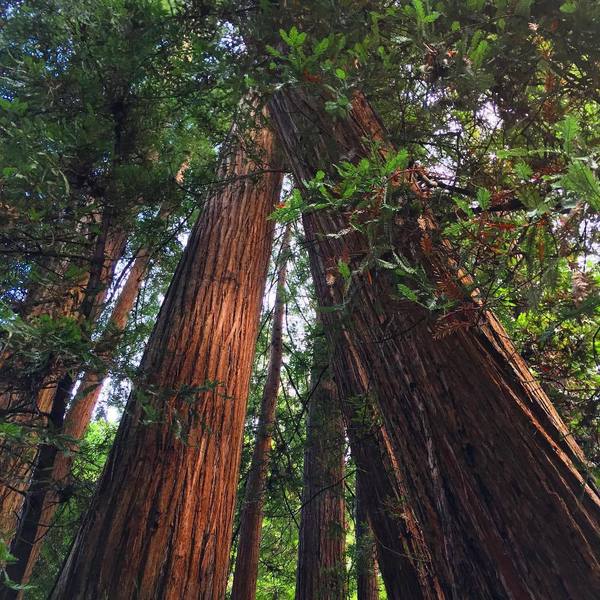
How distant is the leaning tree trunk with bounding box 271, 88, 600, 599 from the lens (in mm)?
1115

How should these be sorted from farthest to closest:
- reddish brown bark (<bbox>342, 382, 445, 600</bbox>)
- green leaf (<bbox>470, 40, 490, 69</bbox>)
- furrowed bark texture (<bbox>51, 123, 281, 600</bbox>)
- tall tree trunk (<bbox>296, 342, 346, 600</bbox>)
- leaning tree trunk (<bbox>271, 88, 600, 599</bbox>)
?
tall tree trunk (<bbox>296, 342, 346, 600</bbox>) < reddish brown bark (<bbox>342, 382, 445, 600</bbox>) < furrowed bark texture (<bbox>51, 123, 281, 600</bbox>) < green leaf (<bbox>470, 40, 490, 69</bbox>) < leaning tree trunk (<bbox>271, 88, 600, 599</bbox>)

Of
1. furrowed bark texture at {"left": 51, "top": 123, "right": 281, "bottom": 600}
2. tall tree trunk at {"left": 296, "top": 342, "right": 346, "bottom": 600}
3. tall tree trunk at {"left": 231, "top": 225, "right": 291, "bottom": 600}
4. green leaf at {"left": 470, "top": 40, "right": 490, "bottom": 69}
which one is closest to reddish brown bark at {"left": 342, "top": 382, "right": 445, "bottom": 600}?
furrowed bark texture at {"left": 51, "top": 123, "right": 281, "bottom": 600}

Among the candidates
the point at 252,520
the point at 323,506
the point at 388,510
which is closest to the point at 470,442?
the point at 388,510

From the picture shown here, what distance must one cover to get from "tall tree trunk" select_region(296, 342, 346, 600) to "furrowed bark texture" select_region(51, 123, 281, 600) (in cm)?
132

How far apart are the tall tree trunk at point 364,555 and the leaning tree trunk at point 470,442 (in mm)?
2258

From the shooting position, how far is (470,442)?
4.23ft

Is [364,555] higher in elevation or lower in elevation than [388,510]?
higher

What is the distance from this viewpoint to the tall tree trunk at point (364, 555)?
13.9 feet

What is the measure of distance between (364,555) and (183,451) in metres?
2.48

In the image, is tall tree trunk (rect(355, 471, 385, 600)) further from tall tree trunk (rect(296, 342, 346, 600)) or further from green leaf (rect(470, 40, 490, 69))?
green leaf (rect(470, 40, 490, 69))

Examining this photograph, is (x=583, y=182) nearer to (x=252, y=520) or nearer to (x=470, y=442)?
(x=470, y=442)

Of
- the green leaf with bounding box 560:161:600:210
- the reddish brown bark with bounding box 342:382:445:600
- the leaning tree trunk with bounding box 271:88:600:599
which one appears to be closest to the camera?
the green leaf with bounding box 560:161:600:210

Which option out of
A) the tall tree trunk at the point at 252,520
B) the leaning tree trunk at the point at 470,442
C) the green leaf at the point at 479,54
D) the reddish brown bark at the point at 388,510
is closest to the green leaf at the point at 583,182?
the leaning tree trunk at the point at 470,442

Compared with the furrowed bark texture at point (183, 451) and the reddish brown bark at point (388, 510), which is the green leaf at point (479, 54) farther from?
the furrowed bark texture at point (183, 451)
